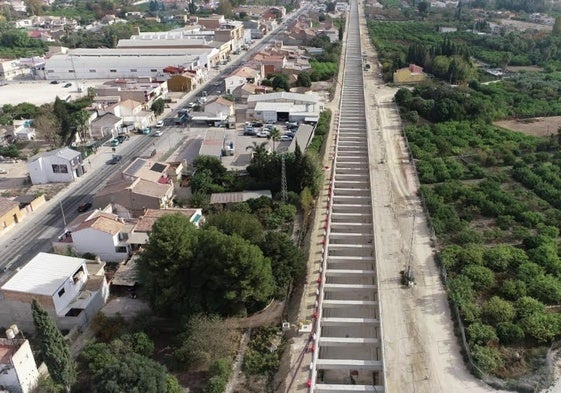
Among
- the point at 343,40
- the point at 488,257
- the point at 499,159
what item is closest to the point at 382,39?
the point at 343,40

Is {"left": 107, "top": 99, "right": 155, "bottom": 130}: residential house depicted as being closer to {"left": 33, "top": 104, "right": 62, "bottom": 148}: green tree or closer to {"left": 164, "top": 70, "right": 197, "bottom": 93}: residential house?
{"left": 33, "top": 104, "right": 62, "bottom": 148}: green tree

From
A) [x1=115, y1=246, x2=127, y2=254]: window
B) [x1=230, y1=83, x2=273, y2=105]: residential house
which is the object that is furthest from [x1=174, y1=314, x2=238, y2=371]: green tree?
[x1=230, y1=83, x2=273, y2=105]: residential house

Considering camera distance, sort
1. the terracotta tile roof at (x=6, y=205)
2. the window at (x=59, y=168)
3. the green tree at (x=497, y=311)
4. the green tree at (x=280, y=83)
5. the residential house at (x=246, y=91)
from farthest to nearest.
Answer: the green tree at (x=280, y=83)
the residential house at (x=246, y=91)
the window at (x=59, y=168)
the terracotta tile roof at (x=6, y=205)
the green tree at (x=497, y=311)

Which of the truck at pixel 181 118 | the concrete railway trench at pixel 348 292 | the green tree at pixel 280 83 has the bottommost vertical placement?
the concrete railway trench at pixel 348 292

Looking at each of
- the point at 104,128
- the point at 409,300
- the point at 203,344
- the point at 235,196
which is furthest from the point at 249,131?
the point at 203,344

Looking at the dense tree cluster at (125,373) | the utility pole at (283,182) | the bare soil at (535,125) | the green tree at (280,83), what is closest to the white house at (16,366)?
the dense tree cluster at (125,373)

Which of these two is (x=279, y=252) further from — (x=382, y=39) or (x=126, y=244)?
(x=382, y=39)

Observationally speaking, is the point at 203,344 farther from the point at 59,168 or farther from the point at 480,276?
the point at 59,168

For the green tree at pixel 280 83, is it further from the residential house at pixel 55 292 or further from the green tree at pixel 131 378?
the green tree at pixel 131 378
